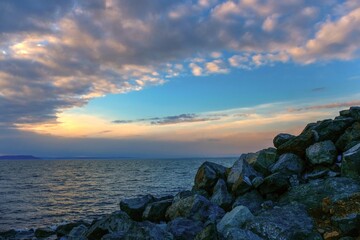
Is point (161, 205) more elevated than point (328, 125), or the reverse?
point (328, 125)

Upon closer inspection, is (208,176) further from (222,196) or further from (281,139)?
(281,139)

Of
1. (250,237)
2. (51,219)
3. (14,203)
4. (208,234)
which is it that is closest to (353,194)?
(250,237)

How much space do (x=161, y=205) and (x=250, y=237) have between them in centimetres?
852

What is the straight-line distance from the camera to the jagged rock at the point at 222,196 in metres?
16.7

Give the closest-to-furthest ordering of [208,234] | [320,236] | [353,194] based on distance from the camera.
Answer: [208,234], [320,236], [353,194]

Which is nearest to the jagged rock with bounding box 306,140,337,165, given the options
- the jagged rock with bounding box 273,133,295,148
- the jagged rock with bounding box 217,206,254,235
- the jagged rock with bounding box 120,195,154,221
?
the jagged rock with bounding box 273,133,295,148

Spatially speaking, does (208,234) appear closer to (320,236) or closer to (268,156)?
(320,236)

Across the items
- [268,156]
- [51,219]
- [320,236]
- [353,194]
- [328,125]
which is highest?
[328,125]

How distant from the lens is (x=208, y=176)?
19359 millimetres

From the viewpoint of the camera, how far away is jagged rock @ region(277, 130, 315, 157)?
60.9 feet

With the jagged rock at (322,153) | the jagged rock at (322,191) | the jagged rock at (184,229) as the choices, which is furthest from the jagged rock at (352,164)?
the jagged rock at (184,229)

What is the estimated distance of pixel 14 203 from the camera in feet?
136

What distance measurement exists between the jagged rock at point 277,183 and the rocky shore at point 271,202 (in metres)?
0.05

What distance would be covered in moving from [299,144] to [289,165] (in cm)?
188
